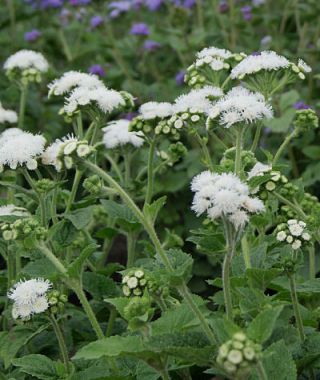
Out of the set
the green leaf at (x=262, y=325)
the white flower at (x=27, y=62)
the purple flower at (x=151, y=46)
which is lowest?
the green leaf at (x=262, y=325)

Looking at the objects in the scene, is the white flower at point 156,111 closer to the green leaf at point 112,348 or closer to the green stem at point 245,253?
the green stem at point 245,253

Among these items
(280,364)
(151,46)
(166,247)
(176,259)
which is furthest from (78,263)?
(151,46)

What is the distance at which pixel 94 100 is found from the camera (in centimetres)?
280

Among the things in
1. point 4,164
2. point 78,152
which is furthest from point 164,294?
point 4,164

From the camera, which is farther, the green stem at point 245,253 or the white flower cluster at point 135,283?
the green stem at point 245,253

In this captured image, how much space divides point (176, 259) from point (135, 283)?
20 centimetres

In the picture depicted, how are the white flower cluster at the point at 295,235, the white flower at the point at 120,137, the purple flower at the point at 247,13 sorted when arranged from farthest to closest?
the purple flower at the point at 247,13 → the white flower at the point at 120,137 → the white flower cluster at the point at 295,235

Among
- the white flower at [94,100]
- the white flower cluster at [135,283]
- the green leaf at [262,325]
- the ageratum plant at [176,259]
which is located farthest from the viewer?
the white flower at [94,100]

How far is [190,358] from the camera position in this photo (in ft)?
6.84

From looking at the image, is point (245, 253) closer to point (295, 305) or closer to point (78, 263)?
point (295, 305)

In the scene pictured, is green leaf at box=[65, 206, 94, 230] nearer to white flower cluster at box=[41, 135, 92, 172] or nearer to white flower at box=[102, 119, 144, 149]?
white flower cluster at box=[41, 135, 92, 172]

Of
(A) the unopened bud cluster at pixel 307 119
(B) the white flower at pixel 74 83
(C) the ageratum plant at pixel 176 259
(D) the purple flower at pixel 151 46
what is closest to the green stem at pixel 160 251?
(C) the ageratum plant at pixel 176 259

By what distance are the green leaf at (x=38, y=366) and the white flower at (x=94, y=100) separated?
847 millimetres

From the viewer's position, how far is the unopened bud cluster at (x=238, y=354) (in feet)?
6.08
